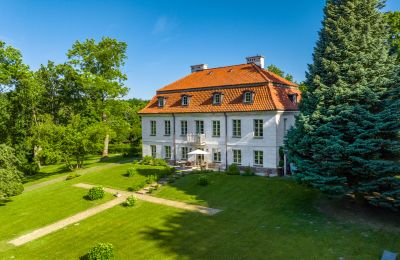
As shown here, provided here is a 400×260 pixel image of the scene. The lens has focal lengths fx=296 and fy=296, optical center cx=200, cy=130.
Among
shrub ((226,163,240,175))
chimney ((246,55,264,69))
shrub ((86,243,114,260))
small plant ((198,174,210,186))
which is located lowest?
shrub ((86,243,114,260))

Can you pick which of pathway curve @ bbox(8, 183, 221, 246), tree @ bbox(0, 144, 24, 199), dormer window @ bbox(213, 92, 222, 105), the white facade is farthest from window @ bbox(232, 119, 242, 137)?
tree @ bbox(0, 144, 24, 199)

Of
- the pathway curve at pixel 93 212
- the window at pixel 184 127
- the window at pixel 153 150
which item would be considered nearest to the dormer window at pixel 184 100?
the window at pixel 184 127

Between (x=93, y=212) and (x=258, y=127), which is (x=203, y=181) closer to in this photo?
(x=258, y=127)

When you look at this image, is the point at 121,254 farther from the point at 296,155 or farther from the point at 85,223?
the point at 296,155

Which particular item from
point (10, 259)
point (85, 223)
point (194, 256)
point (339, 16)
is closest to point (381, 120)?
point (339, 16)

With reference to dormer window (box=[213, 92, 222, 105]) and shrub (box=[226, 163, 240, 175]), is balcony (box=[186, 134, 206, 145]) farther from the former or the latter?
shrub (box=[226, 163, 240, 175])
